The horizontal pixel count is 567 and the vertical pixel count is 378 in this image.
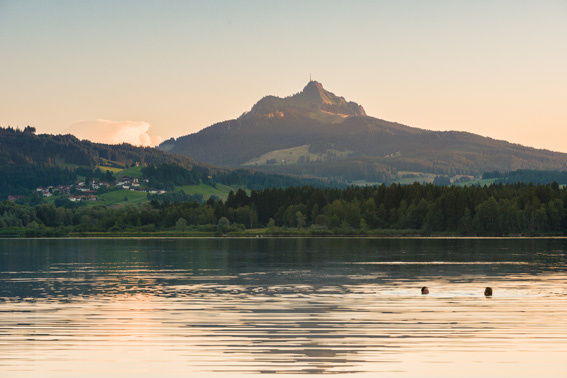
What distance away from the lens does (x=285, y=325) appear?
46.9 metres

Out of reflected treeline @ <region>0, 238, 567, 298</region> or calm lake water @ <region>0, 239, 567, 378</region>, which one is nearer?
calm lake water @ <region>0, 239, 567, 378</region>

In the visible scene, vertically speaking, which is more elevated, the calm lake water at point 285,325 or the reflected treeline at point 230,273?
the calm lake water at point 285,325

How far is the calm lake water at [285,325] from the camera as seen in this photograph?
34.6 meters

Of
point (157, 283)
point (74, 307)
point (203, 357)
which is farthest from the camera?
point (157, 283)

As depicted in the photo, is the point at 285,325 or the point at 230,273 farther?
the point at 230,273

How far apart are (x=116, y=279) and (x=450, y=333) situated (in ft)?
176

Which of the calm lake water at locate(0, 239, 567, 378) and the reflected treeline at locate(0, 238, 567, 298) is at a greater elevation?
the calm lake water at locate(0, 239, 567, 378)

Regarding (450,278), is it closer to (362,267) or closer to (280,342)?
(362,267)

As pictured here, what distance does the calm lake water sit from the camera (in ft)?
113

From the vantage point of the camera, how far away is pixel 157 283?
81.6m

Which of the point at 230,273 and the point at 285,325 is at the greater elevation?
the point at 285,325

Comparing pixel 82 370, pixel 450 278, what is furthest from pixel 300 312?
pixel 450 278

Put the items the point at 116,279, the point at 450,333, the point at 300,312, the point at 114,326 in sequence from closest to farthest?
1. the point at 450,333
2. the point at 114,326
3. the point at 300,312
4. the point at 116,279

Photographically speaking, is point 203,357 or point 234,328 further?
point 234,328
